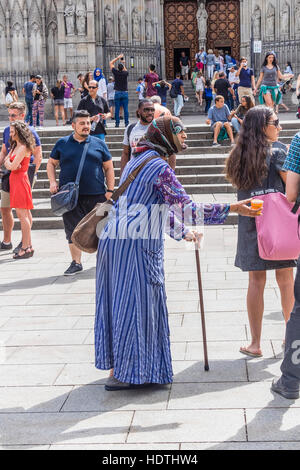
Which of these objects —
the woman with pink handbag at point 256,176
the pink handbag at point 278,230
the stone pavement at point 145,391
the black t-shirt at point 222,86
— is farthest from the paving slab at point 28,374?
the black t-shirt at point 222,86

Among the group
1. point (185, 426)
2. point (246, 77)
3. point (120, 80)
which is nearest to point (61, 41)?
point (120, 80)

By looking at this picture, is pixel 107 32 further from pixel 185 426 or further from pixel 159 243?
pixel 185 426

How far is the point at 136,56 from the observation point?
27.0 metres

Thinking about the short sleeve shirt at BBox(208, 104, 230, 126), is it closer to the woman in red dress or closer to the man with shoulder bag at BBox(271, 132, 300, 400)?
the woman in red dress

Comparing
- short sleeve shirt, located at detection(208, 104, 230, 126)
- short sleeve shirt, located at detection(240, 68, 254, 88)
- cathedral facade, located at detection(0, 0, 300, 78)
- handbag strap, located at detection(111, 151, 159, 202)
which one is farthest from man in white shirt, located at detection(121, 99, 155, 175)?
cathedral facade, located at detection(0, 0, 300, 78)

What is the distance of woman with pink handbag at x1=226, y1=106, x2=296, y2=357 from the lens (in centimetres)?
541

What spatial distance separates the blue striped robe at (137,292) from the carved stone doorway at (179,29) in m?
24.5

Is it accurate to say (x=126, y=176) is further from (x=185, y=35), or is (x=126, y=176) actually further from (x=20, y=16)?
(x=185, y=35)

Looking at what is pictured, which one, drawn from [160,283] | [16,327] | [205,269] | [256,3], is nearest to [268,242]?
[160,283]

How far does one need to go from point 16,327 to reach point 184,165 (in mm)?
8288

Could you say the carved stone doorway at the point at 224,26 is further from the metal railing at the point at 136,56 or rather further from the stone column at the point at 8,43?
the stone column at the point at 8,43

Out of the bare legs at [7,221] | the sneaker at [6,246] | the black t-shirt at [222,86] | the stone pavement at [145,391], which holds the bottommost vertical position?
the stone pavement at [145,391]

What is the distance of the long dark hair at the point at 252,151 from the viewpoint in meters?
5.39

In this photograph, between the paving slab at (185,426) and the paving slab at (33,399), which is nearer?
the paving slab at (185,426)
